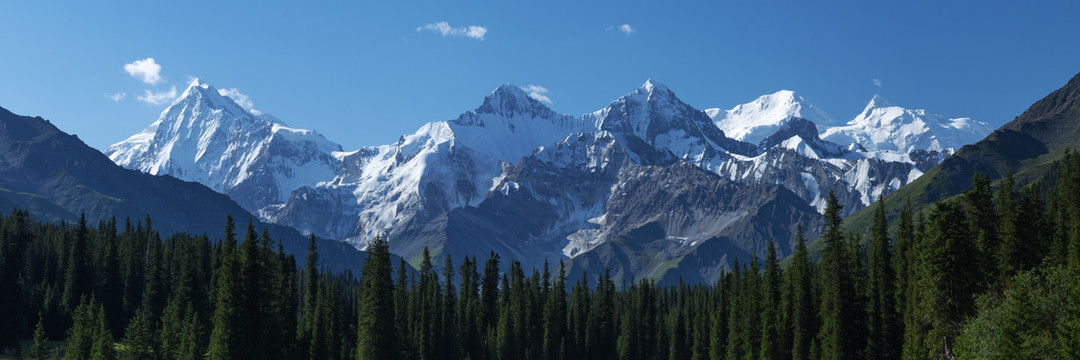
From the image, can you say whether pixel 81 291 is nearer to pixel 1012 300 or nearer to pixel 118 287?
pixel 118 287

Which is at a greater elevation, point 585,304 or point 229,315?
point 585,304

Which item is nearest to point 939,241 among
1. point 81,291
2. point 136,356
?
point 136,356

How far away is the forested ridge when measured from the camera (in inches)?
3076

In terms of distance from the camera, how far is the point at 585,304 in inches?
7136

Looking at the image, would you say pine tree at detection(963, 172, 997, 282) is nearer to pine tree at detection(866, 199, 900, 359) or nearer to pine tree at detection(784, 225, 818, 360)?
pine tree at detection(866, 199, 900, 359)

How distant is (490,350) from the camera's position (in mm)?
154250

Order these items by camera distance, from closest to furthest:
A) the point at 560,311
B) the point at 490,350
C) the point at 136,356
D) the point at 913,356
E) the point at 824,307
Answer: the point at 913,356, the point at 136,356, the point at 824,307, the point at 490,350, the point at 560,311

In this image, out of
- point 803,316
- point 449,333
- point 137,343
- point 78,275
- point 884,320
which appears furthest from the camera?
point 449,333

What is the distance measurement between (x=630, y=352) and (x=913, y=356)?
90.1 m

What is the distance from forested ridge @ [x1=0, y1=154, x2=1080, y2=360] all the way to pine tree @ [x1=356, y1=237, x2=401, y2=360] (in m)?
0.18

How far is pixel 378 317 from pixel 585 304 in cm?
7649

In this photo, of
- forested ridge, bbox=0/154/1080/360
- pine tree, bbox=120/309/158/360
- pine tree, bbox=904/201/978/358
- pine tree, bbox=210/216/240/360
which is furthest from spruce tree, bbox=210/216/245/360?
pine tree, bbox=904/201/978/358

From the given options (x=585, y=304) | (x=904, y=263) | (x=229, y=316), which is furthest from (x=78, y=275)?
(x=904, y=263)

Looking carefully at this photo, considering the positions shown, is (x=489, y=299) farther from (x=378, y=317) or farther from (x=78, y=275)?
(x=78, y=275)
